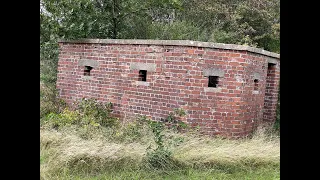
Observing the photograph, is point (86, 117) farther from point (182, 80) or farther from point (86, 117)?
point (182, 80)

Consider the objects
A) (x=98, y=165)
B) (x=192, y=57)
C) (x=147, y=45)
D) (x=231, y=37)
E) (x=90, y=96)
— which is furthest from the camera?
(x=231, y=37)

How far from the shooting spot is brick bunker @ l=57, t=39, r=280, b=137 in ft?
26.5

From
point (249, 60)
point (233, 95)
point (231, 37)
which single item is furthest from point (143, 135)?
point (231, 37)

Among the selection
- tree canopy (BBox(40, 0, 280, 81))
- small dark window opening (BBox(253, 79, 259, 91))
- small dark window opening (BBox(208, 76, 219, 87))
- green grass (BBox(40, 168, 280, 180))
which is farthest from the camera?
tree canopy (BBox(40, 0, 280, 81))

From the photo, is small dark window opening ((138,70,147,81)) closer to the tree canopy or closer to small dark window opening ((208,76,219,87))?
small dark window opening ((208,76,219,87))

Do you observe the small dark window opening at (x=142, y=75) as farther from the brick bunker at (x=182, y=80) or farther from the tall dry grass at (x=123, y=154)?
the tall dry grass at (x=123, y=154)

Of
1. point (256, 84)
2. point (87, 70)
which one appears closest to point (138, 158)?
point (256, 84)

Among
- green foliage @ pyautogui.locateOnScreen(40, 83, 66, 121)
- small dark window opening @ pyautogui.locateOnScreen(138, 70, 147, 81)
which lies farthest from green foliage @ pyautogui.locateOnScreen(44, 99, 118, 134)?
small dark window opening @ pyautogui.locateOnScreen(138, 70, 147, 81)

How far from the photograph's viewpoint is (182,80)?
26.8ft
